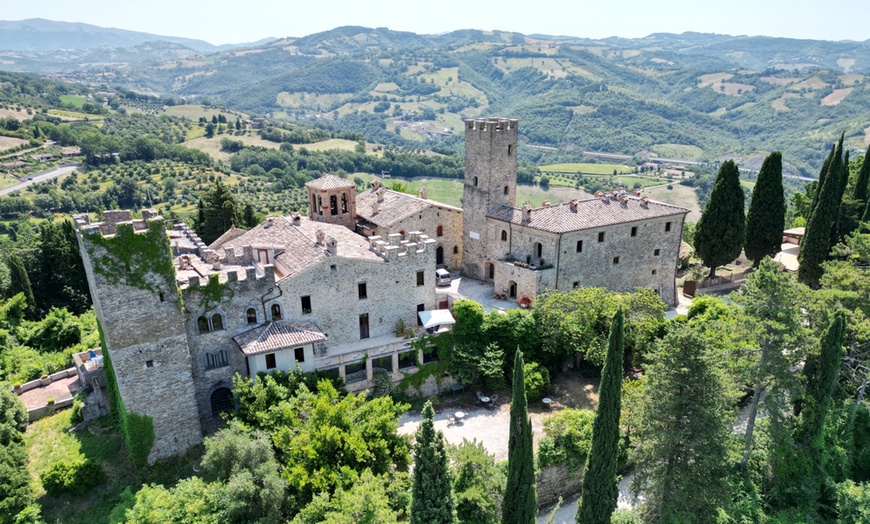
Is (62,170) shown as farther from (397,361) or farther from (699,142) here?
(699,142)

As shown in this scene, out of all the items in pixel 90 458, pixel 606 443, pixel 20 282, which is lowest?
pixel 90 458

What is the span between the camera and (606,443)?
73.2 feet

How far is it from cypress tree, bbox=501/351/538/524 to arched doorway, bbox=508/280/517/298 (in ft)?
64.0

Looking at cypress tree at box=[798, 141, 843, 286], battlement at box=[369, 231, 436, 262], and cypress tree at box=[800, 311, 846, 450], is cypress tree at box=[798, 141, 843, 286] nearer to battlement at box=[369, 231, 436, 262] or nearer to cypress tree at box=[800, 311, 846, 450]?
cypress tree at box=[800, 311, 846, 450]

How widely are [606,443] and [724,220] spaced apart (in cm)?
3085

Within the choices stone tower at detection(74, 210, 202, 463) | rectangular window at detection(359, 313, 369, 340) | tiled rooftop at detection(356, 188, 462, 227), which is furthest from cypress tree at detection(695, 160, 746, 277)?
stone tower at detection(74, 210, 202, 463)

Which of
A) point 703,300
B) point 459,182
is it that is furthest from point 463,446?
point 459,182

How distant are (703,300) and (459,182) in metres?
88.7

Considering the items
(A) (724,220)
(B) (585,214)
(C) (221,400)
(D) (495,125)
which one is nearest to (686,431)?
(B) (585,214)

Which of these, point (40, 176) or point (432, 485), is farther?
point (40, 176)

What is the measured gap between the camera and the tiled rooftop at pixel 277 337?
29219 mm

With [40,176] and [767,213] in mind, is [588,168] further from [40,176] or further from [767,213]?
[40,176]

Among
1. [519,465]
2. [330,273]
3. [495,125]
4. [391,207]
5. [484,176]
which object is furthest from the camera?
[391,207]

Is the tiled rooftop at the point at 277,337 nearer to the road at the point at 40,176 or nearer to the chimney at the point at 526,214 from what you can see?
the chimney at the point at 526,214
